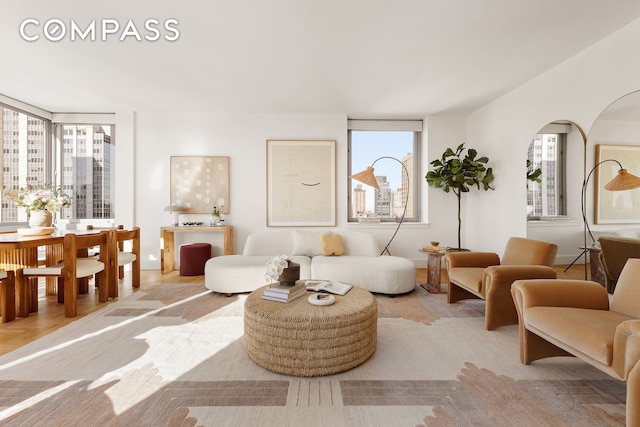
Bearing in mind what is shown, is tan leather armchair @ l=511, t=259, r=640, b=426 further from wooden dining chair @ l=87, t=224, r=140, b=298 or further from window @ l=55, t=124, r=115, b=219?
window @ l=55, t=124, r=115, b=219

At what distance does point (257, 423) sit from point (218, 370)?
596mm

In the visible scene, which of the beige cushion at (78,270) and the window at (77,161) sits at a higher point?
the window at (77,161)

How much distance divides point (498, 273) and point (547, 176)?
1692mm

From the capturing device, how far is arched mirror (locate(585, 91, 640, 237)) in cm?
Result: 248

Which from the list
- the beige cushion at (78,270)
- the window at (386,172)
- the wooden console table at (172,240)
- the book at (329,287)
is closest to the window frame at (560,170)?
the window at (386,172)

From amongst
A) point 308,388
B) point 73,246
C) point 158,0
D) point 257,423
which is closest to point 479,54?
point 158,0

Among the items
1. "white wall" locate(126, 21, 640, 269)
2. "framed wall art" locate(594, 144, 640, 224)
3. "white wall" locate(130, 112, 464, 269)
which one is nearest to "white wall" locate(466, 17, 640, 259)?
"white wall" locate(126, 21, 640, 269)

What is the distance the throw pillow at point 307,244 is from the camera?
4.10m

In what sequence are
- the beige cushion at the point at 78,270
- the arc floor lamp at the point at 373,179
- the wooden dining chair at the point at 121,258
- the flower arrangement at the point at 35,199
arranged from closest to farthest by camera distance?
the beige cushion at the point at 78,270, the flower arrangement at the point at 35,199, the wooden dining chair at the point at 121,258, the arc floor lamp at the point at 373,179

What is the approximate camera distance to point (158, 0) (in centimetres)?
225

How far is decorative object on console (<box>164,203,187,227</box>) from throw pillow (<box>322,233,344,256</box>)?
252cm

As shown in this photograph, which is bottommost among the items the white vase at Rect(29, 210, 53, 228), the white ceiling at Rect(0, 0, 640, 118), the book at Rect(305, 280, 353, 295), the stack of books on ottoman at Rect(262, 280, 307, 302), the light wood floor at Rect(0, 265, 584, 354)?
the light wood floor at Rect(0, 265, 584, 354)

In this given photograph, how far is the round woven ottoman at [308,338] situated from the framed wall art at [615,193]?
2.57 metres

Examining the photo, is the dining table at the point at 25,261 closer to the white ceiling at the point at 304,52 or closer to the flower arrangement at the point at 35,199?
the flower arrangement at the point at 35,199
